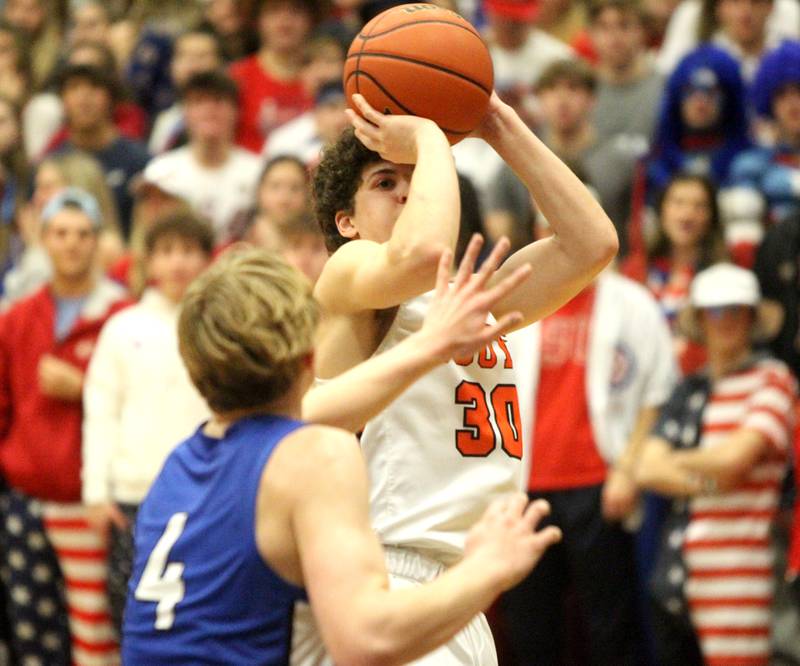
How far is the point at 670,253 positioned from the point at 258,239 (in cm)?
210

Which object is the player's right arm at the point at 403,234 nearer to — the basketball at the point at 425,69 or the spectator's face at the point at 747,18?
the basketball at the point at 425,69

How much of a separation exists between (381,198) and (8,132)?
247 inches

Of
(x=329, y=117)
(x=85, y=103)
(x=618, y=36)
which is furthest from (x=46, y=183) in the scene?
(x=618, y=36)

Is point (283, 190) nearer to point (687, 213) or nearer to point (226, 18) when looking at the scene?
point (687, 213)

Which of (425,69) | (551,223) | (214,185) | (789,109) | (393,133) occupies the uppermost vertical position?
(425,69)

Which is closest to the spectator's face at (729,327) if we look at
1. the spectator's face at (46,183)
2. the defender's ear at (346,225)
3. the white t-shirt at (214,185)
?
the white t-shirt at (214,185)

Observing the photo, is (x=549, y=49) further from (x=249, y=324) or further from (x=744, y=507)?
(x=249, y=324)

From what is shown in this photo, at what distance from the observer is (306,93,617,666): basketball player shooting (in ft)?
12.0

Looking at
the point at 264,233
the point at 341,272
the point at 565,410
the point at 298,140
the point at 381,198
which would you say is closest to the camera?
the point at 341,272

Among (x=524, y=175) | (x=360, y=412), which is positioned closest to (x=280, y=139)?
(x=524, y=175)

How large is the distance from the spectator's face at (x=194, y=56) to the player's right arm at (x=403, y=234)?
6.43 meters

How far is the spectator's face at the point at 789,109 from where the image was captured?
7543mm

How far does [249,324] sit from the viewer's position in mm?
2904

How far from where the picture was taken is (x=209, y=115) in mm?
8641
